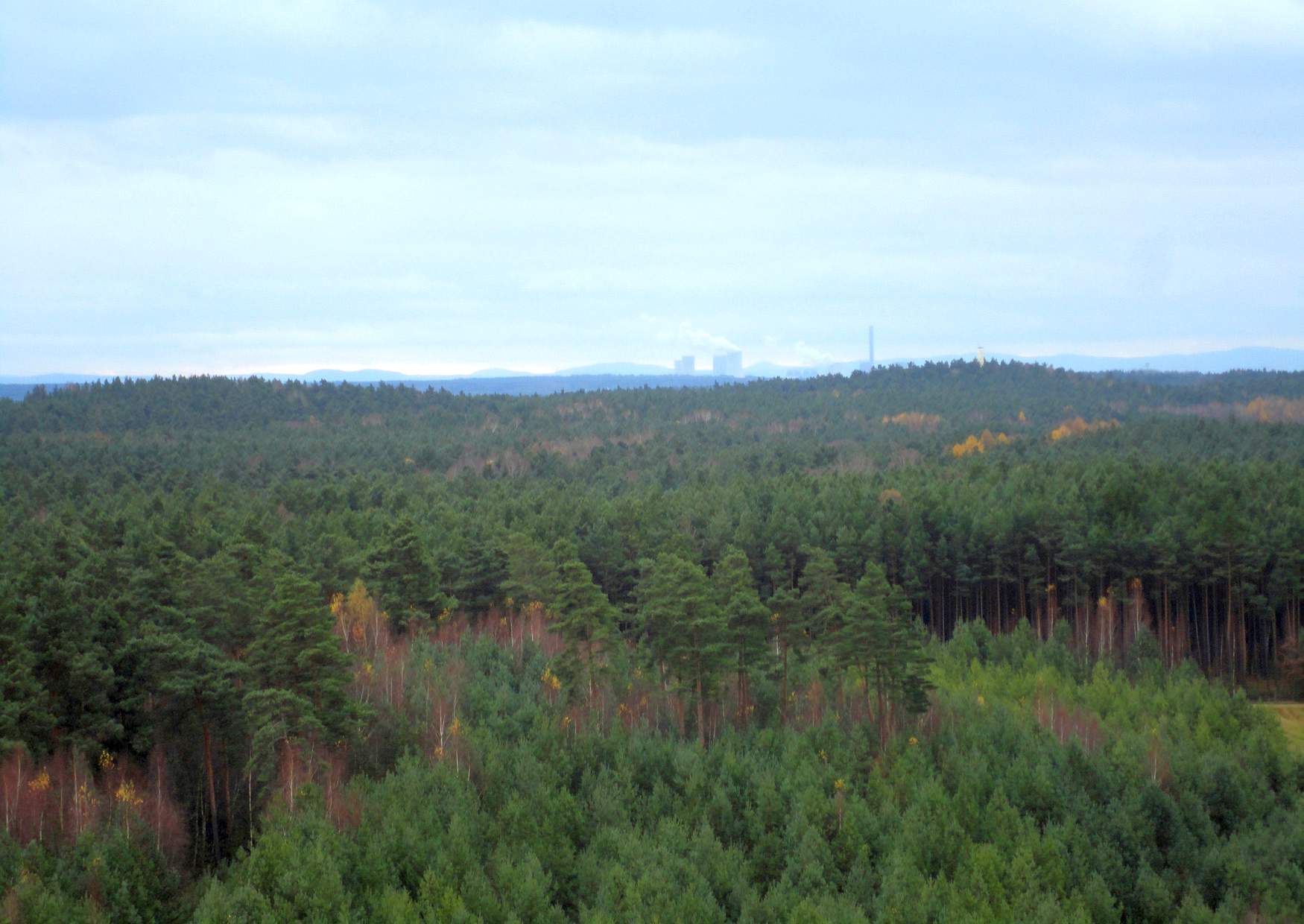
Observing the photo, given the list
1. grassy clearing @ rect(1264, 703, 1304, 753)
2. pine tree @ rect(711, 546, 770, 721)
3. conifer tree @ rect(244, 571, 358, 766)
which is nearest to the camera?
conifer tree @ rect(244, 571, 358, 766)

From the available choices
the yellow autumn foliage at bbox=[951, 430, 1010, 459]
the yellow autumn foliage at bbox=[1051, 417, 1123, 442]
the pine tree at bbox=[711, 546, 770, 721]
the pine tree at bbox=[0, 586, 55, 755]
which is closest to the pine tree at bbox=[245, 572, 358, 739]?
the pine tree at bbox=[0, 586, 55, 755]

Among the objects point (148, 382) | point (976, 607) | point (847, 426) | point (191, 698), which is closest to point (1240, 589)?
point (976, 607)

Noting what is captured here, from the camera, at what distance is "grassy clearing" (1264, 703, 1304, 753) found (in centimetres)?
5084

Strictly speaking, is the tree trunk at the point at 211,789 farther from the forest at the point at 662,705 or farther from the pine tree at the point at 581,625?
the pine tree at the point at 581,625

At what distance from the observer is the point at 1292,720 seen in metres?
55.5

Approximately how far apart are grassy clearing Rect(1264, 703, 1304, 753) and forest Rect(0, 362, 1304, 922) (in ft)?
Answer: 6.91

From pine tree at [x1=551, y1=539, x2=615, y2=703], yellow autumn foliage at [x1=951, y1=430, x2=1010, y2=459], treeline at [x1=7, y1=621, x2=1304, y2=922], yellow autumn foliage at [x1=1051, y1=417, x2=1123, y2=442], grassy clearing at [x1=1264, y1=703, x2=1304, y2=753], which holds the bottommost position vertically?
grassy clearing at [x1=1264, y1=703, x2=1304, y2=753]

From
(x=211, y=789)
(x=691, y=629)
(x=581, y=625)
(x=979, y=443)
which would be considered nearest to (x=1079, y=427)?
(x=979, y=443)

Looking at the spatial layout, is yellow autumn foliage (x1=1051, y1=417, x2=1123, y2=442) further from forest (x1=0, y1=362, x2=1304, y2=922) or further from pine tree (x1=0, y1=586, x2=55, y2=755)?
pine tree (x1=0, y1=586, x2=55, y2=755)

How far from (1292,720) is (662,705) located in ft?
107

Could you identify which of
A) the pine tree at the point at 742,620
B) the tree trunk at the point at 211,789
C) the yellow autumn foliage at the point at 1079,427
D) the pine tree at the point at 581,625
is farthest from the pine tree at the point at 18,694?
the yellow autumn foliage at the point at 1079,427

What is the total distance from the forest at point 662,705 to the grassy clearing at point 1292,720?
2.11m

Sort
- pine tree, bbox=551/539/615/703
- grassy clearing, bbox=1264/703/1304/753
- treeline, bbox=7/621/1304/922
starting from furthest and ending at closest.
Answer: grassy clearing, bbox=1264/703/1304/753, pine tree, bbox=551/539/615/703, treeline, bbox=7/621/1304/922

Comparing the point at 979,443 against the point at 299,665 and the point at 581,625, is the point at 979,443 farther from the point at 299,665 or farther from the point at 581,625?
the point at 299,665
